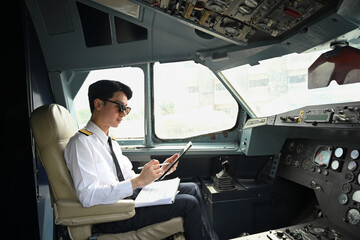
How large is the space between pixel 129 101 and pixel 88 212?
1541mm

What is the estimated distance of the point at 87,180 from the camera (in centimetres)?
135

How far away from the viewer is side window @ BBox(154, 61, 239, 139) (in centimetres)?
272

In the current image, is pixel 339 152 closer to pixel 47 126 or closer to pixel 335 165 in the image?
pixel 335 165

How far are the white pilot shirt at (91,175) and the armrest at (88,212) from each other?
0.13 ft

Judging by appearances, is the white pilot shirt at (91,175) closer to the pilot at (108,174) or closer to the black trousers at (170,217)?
the pilot at (108,174)

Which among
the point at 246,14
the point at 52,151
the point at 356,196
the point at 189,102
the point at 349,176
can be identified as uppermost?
the point at 246,14

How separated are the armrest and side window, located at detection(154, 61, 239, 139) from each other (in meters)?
1.59

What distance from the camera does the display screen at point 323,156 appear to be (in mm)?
2031

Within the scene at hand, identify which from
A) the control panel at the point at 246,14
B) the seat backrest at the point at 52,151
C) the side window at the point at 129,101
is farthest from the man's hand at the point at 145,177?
the side window at the point at 129,101

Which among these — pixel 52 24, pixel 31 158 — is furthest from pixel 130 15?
pixel 31 158

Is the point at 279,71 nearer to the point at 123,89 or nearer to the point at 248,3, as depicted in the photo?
the point at 248,3

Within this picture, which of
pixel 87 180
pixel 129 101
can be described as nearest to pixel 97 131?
pixel 87 180

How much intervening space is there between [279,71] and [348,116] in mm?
899

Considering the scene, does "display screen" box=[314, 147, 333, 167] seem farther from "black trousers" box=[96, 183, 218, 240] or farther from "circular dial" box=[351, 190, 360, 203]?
"black trousers" box=[96, 183, 218, 240]
